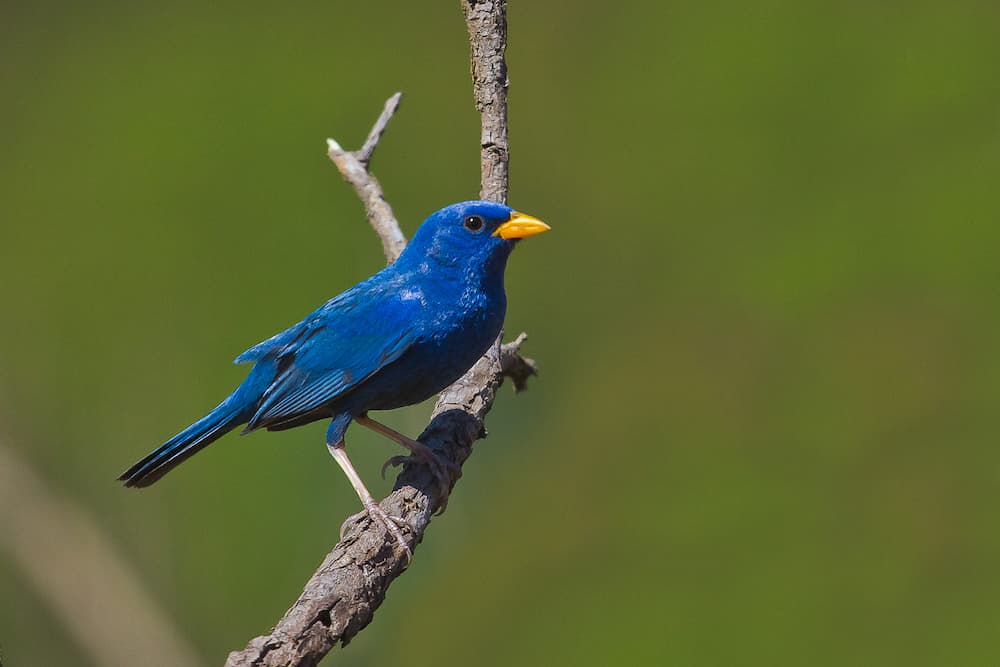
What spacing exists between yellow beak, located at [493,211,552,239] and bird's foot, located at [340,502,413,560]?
94cm

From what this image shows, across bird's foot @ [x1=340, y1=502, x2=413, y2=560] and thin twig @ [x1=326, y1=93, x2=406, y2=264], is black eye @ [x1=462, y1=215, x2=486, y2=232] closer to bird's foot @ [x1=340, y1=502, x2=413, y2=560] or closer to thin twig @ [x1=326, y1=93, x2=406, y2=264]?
thin twig @ [x1=326, y1=93, x2=406, y2=264]

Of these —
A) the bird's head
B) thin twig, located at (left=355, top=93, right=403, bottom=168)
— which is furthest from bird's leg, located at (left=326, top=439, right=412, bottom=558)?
thin twig, located at (left=355, top=93, right=403, bottom=168)

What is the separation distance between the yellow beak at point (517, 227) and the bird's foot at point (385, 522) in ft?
3.10

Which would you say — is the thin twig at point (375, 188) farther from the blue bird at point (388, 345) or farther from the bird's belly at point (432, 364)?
the bird's belly at point (432, 364)

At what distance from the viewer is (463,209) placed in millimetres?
3518

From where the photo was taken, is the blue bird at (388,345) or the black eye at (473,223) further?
the black eye at (473,223)

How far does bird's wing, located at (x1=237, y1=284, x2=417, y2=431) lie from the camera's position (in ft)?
11.0

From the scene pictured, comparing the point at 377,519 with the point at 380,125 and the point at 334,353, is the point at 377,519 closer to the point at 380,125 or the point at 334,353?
the point at 334,353

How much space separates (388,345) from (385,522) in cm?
62

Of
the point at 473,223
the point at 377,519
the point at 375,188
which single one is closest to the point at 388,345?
the point at 473,223

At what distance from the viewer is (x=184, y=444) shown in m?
3.43

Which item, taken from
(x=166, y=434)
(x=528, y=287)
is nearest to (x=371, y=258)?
(x=528, y=287)

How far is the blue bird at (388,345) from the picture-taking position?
337 centimetres

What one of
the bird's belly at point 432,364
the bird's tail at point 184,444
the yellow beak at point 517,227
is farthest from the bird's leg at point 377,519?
the yellow beak at point 517,227
